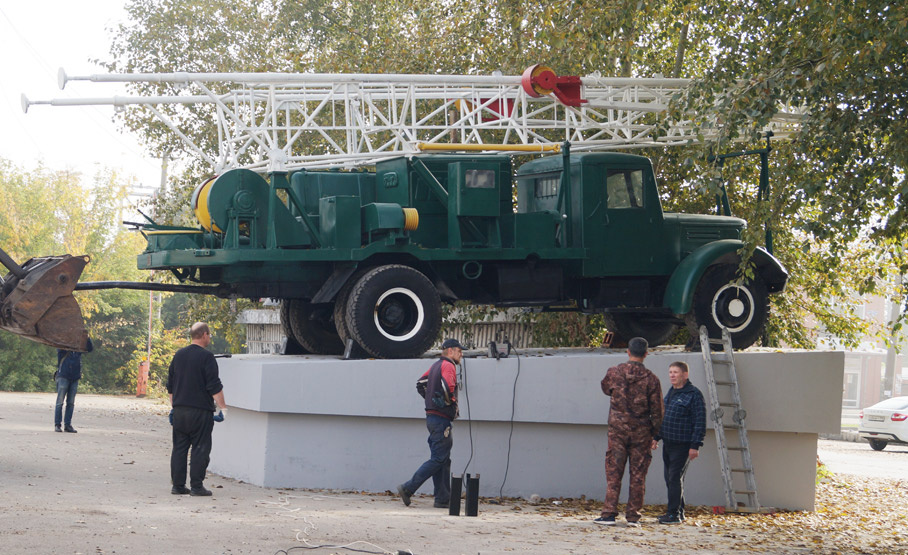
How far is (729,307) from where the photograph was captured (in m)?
12.9

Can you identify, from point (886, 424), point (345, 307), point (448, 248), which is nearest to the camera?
point (345, 307)

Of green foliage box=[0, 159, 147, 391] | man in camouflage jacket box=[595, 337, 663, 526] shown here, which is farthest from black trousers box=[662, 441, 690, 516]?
green foliage box=[0, 159, 147, 391]

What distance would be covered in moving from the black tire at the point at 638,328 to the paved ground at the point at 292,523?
3143mm

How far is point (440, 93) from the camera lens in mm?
14859

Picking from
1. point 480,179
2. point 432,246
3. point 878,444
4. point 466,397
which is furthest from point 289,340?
point 878,444

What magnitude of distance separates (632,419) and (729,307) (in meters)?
3.73

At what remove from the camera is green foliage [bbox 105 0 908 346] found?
9469 mm

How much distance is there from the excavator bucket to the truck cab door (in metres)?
5.70

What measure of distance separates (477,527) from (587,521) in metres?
1.30

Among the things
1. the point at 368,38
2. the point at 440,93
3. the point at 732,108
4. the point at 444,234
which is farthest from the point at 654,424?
the point at 368,38

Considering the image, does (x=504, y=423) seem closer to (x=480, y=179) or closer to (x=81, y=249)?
(x=480, y=179)

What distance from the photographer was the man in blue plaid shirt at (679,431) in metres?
10.2

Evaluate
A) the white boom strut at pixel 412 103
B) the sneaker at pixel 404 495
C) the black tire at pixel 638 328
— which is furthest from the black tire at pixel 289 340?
the black tire at pixel 638 328

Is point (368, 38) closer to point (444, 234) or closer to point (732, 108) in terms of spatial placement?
point (444, 234)
